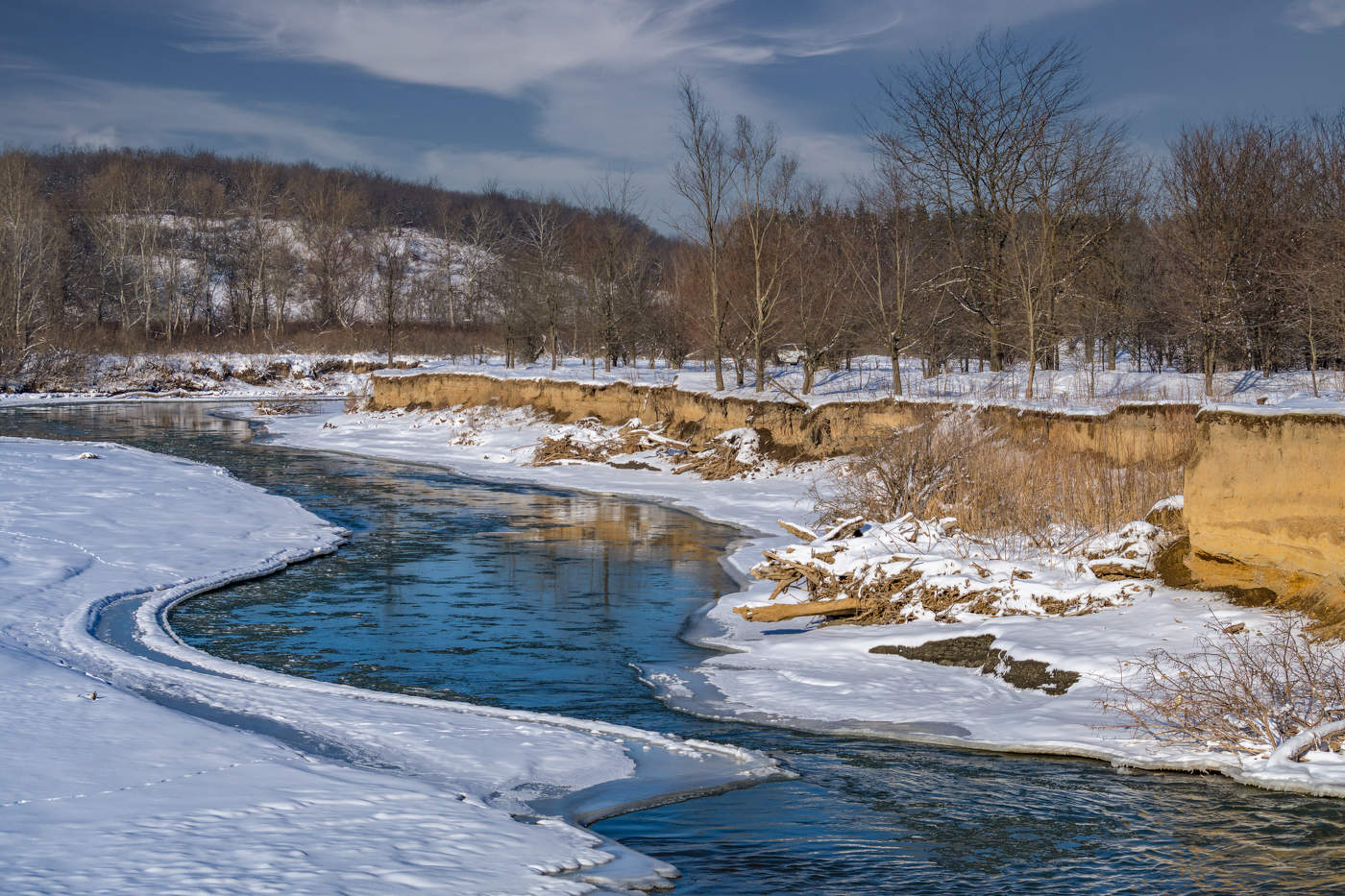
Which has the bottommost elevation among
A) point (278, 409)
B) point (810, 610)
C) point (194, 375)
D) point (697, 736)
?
point (697, 736)

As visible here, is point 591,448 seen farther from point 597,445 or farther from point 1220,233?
point 1220,233

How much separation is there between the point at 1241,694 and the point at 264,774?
7.18 m

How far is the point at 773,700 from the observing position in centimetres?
1055

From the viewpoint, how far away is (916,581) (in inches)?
523

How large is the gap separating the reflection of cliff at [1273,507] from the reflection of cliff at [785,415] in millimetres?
5541

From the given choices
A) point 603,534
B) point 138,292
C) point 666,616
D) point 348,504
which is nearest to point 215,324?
point 138,292

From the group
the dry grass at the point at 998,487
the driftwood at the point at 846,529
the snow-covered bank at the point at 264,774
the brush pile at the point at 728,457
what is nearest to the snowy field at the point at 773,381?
the brush pile at the point at 728,457

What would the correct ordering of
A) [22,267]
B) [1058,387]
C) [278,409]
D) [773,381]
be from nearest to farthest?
[1058,387] → [773,381] → [278,409] → [22,267]

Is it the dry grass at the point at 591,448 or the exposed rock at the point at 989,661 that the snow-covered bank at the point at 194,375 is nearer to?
the dry grass at the point at 591,448

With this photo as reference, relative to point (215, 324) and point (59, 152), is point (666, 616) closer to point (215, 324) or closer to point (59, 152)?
point (215, 324)

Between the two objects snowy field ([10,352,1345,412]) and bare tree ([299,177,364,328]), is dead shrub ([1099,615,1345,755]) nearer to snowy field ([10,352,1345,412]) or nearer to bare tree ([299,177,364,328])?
snowy field ([10,352,1345,412])

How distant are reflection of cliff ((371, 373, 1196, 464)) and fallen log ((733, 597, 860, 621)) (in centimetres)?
609

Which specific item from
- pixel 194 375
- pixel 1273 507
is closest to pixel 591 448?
pixel 1273 507

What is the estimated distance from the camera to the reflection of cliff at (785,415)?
19328 mm
